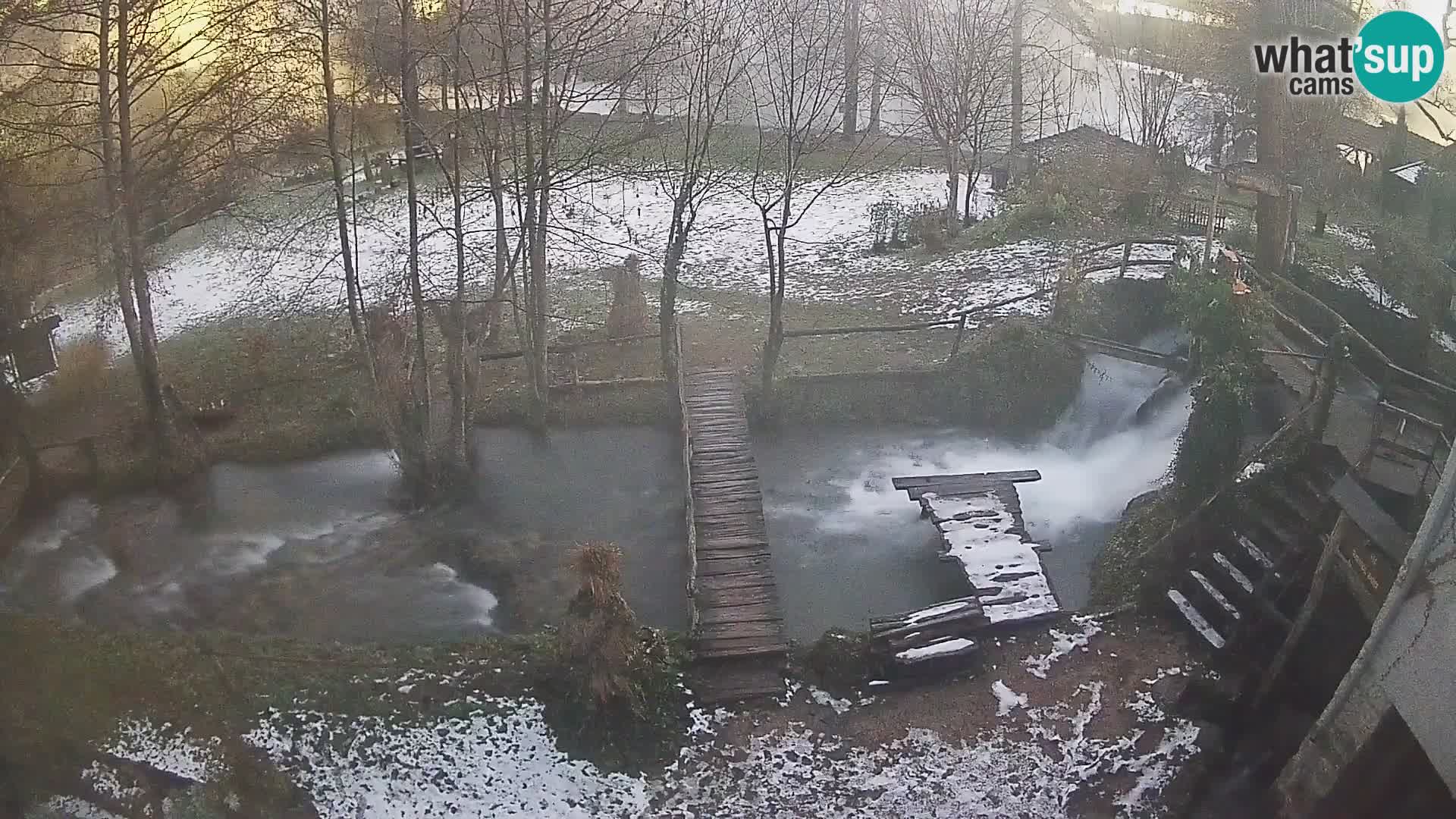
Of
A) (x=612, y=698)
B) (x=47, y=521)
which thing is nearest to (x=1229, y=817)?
(x=612, y=698)

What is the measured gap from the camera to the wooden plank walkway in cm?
1049

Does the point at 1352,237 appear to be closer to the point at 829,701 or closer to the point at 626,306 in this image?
the point at 626,306

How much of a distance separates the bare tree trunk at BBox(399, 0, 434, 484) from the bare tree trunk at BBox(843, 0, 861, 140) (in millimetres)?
10747

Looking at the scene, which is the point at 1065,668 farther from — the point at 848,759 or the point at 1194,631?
the point at 848,759

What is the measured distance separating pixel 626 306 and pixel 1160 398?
8474 millimetres

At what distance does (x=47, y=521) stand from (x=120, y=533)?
3.44 ft

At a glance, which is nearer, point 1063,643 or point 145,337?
point 1063,643

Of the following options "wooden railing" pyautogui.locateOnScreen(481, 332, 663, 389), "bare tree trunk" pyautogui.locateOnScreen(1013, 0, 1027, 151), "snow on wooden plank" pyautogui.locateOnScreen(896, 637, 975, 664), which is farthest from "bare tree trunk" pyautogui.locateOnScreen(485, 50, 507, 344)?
"bare tree trunk" pyautogui.locateOnScreen(1013, 0, 1027, 151)

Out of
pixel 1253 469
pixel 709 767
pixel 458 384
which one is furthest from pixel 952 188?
pixel 709 767

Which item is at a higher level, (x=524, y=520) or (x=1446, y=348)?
(x=1446, y=348)

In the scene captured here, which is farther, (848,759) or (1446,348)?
(1446,348)

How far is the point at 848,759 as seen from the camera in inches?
372

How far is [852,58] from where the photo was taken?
24391 millimetres

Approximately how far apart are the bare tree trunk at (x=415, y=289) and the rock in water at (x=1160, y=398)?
9539mm
